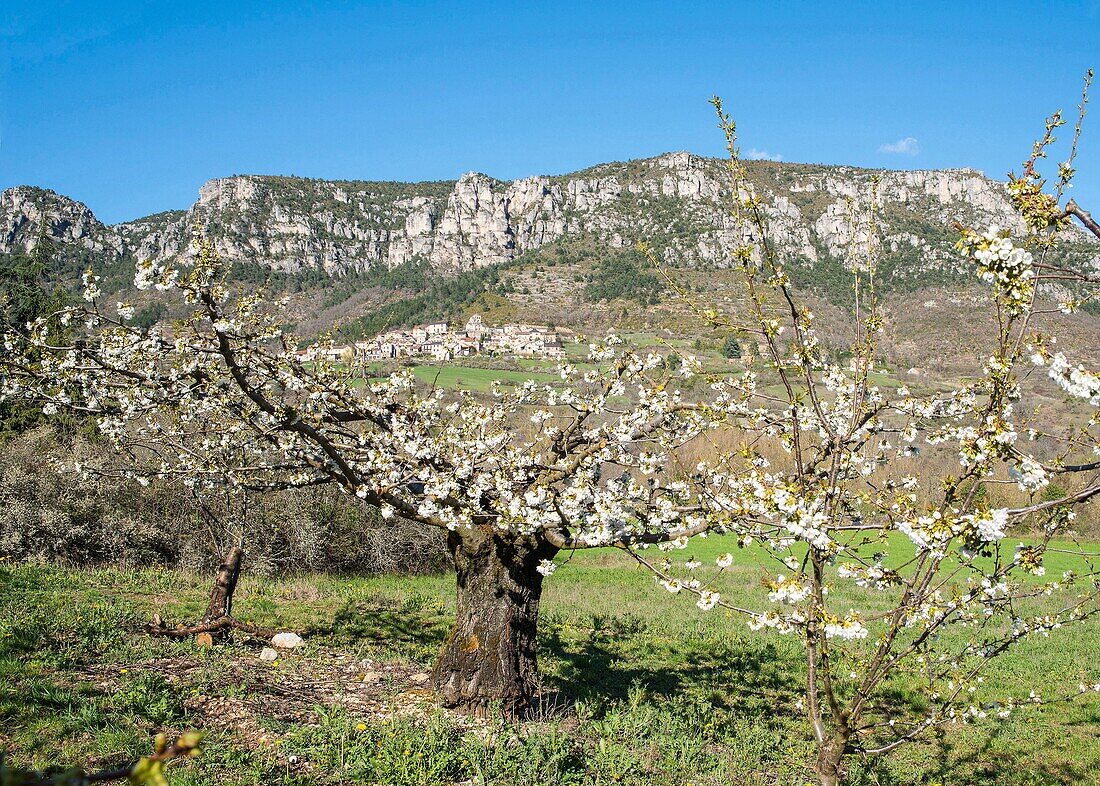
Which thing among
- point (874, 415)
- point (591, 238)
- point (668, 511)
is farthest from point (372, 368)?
point (591, 238)

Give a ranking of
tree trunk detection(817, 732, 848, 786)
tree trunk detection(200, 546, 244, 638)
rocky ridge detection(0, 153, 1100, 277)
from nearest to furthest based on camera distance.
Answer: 1. tree trunk detection(817, 732, 848, 786)
2. tree trunk detection(200, 546, 244, 638)
3. rocky ridge detection(0, 153, 1100, 277)

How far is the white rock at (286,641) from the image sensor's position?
27.7ft

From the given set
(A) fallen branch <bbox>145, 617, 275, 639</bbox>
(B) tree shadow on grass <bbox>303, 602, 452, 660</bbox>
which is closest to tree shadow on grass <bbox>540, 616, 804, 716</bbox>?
(B) tree shadow on grass <bbox>303, 602, 452, 660</bbox>

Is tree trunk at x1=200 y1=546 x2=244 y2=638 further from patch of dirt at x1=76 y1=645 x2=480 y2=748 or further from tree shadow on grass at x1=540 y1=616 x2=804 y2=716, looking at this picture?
tree shadow on grass at x1=540 y1=616 x2=804 y2=716

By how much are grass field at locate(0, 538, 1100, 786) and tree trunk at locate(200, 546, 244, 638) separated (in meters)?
0.62

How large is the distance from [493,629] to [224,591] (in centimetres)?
374

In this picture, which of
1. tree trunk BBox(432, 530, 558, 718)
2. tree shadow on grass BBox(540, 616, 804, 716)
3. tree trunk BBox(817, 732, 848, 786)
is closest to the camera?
tree trunk BBox(817, 732, 848, 786)

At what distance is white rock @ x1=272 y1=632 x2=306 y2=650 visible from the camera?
8.43m

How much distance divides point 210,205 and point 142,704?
168 m

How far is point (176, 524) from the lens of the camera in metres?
16.2

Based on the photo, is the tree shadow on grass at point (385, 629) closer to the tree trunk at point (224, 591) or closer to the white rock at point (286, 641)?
the white rock at point (286, 641)

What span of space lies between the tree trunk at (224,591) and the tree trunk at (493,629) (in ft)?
9.64

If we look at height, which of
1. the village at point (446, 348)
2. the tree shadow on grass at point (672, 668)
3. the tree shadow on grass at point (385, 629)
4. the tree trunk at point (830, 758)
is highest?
the village at point (446, 348)

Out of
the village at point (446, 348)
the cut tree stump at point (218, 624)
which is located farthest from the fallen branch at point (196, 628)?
the village at point (446, 348)
